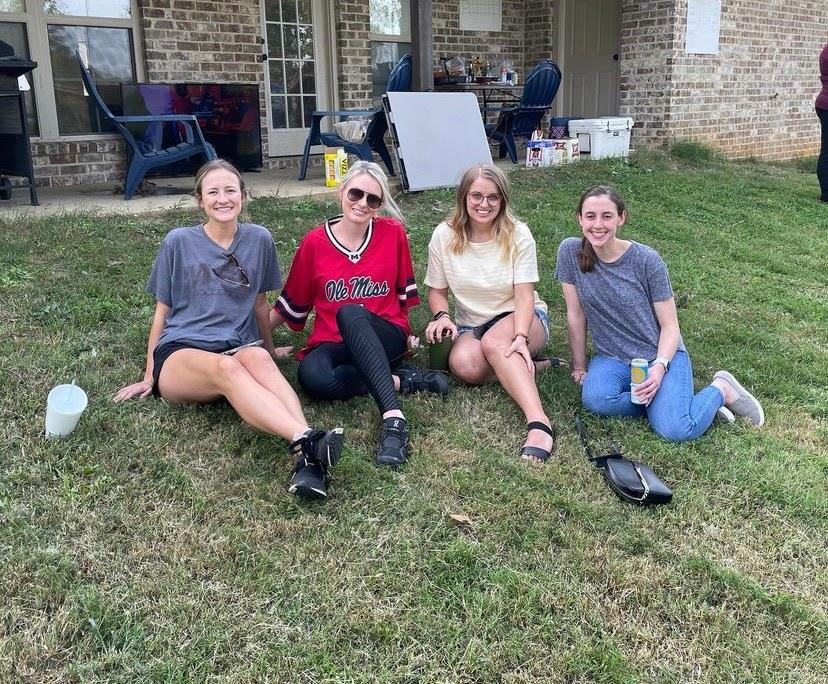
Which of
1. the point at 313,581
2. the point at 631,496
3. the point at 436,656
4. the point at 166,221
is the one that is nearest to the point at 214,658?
the point at 313,581

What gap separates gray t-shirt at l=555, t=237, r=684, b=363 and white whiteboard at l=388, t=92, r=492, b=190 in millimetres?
3515

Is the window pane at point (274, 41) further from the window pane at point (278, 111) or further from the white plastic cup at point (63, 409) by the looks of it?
the white plastic cup at point (63, 409)

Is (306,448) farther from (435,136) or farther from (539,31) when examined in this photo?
(539,31)

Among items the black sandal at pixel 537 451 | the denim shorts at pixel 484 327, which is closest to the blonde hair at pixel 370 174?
the denim shorts at pixel 484 327

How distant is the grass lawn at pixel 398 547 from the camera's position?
1.91 metres

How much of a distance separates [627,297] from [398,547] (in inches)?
57.7

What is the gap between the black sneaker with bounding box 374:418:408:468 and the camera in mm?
2718

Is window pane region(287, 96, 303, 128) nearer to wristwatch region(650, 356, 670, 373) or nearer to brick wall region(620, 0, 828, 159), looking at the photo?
brick wall region(620, 0, 828, 159)

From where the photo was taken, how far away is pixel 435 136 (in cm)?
703

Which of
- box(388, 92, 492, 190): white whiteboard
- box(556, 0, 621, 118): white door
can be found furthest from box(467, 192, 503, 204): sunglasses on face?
box(556, 0, 621, 118): white door

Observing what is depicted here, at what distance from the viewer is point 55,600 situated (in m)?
2.01

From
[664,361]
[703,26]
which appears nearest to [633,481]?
[664,361]

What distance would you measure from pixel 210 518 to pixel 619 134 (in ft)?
25.9

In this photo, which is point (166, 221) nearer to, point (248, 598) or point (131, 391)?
point (131, 391)
